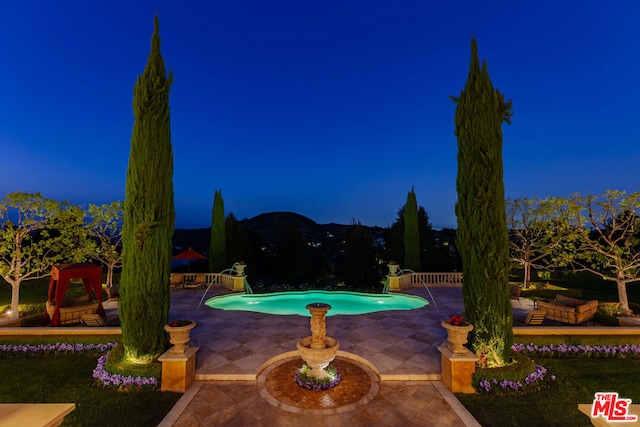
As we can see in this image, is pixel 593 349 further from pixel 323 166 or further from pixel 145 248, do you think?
pixel 323 166

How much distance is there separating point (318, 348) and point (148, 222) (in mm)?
5168

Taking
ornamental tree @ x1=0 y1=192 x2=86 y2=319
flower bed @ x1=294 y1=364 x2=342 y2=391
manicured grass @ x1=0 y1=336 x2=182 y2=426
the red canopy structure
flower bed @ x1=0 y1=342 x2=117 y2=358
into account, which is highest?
ornamental tree @ x1=0 y1=192 x2=86 y2=319

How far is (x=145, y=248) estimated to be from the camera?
280 inches

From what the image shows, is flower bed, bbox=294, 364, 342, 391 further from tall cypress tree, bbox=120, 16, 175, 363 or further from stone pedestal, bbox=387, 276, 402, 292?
stone pedestal, bbox=387, 276, 402, 292

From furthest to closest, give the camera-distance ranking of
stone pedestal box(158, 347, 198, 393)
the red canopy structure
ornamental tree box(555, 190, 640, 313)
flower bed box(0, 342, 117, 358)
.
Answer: ornamental tree box(555, 190, 640, 313), the red canopy structure, flower bed box(0, 342, 117, 358), stone pedestal box(158, 347, 198, 393)

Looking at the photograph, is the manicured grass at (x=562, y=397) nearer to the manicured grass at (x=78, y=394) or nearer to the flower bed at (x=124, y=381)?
the manicured grass at (x=78, y=394)

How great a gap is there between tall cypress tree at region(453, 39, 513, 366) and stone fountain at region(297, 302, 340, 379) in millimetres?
3815

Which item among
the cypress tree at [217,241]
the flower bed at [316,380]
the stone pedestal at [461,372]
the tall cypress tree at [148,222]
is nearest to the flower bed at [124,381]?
the tall cypress tree at [148,222]

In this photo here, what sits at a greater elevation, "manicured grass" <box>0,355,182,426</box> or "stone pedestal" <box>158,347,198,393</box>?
"stone pedestal" <box>158,347,198,393</box>

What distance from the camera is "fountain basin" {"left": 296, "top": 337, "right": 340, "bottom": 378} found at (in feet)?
20.9

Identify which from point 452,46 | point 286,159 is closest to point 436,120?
point 452,46

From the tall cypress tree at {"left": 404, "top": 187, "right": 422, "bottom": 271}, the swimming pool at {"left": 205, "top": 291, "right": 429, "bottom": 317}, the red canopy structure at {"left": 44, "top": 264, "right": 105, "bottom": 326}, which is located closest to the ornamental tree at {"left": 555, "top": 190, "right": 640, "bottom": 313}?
the swimming pool at {"left": 205, "top": 291, "right": 429, "bottom": 317}

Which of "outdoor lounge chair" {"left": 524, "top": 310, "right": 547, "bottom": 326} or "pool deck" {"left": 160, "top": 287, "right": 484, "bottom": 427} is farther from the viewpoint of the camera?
"outdoor lounge chair" {"left": 524, "top": 310, "right": 547, "bottom": 326}

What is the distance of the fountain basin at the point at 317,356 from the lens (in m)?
6.36
